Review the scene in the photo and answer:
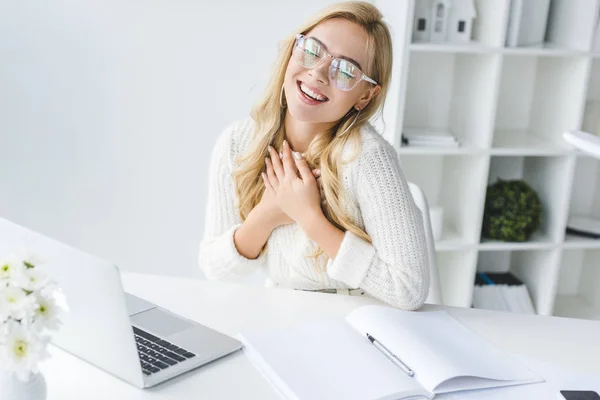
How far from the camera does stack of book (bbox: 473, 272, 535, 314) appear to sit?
308cm

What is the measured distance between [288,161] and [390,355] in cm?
55

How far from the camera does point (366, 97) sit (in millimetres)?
1681

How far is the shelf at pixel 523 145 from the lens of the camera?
2.84 m

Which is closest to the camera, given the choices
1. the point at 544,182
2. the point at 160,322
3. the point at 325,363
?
the point at 325,363

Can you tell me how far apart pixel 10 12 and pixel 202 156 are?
2.71ft

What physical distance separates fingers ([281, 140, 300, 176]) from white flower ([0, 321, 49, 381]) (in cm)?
79

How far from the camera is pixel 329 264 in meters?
1.63

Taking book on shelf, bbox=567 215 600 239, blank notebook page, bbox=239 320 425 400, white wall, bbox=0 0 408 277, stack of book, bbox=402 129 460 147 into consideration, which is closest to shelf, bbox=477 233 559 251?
book on shelf, bbox=567 215 600 239

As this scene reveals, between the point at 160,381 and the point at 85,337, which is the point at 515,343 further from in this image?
the point at 85,337

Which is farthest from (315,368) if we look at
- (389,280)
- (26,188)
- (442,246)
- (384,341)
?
(26,188)

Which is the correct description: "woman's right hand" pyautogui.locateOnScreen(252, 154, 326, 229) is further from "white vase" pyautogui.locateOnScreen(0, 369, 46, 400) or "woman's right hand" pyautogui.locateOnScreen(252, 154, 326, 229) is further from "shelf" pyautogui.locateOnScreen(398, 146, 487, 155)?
"shelf" pyautogui.locateOnScreen(398, 146, 487, 155)

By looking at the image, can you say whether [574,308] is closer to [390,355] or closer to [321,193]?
[321,193]

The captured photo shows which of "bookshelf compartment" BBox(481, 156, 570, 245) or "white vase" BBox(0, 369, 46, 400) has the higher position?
"white vase" BBox(0, 369, 46, 400)

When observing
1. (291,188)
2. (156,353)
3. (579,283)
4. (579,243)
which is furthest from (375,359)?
(579,283)
